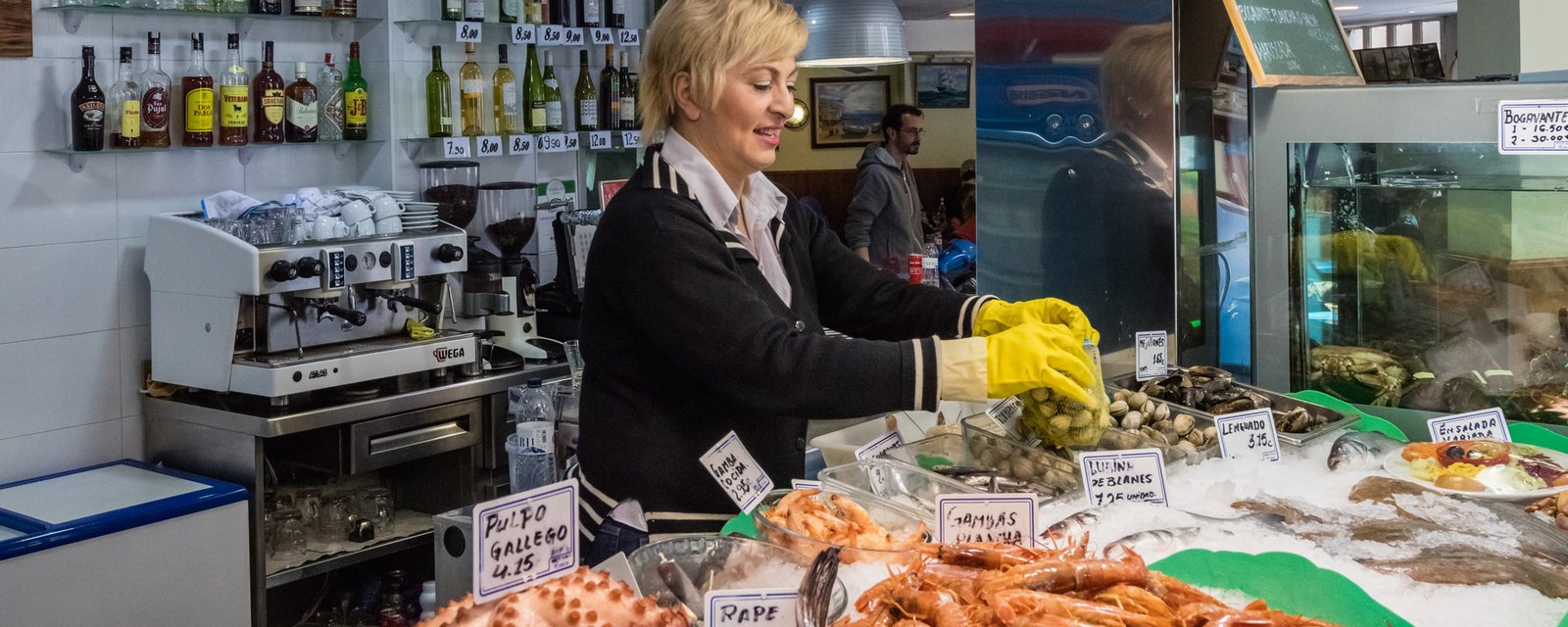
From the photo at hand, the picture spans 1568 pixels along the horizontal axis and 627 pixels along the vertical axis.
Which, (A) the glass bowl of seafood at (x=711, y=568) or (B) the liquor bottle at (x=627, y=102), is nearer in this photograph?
(A) the glass bowl of seafood at (x=711, y=568)

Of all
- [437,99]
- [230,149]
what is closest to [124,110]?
[230,149]

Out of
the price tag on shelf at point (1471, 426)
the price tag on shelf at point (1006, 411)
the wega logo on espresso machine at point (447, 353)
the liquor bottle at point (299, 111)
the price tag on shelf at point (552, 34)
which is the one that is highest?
the price tag on shelf at point (552, 34)

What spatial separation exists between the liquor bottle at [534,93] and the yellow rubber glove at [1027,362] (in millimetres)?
3347

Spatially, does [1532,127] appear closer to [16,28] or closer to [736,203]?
[736,203]

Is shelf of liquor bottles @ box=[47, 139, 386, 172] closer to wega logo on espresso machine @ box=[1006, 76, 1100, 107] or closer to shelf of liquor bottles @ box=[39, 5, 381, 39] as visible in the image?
shelf of liquor bottles @ box=[39, 5, 381, 39]

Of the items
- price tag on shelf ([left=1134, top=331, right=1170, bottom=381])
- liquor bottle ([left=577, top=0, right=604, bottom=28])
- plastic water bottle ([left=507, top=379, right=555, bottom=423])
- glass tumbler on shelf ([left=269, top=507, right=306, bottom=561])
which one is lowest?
glass tumbler on shelf ([left=269, top=507, right=306, bottom=561])

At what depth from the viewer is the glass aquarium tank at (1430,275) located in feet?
8.29

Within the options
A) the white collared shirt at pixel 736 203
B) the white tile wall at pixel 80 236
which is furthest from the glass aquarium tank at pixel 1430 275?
the white tile wall at pixel 80 236

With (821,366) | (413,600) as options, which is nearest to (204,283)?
(413,600)

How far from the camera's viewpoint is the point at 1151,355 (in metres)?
2.88

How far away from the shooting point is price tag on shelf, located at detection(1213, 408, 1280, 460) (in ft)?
7.88

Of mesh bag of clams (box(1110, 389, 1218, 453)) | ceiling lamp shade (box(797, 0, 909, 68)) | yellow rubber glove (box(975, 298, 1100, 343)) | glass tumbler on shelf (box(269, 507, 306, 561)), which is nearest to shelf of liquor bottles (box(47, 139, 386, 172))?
glass tumbler on shelf (box(269, 507, 306, 561))

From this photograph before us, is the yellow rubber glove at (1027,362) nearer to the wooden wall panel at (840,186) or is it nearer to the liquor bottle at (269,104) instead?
the liquor bottle at (269,104)

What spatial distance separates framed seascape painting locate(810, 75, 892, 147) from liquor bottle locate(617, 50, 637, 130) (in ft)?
30.4
